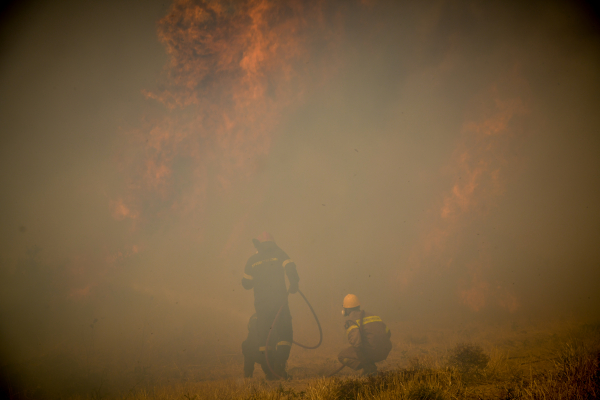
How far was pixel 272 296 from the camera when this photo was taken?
6.20 metres

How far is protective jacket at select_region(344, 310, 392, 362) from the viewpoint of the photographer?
4.99 metres

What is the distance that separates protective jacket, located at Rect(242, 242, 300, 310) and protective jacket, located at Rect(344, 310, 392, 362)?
194 cm

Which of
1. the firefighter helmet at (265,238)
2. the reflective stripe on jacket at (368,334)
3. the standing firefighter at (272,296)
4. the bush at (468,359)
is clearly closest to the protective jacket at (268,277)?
the standing firefighter at (272,296)

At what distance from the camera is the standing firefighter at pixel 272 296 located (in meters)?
5.66

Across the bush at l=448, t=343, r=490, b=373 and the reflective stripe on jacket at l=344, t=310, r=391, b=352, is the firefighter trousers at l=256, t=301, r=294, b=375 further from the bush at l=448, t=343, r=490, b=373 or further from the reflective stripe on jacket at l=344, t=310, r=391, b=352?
the bush at l=448, t=343, r=490, b=373

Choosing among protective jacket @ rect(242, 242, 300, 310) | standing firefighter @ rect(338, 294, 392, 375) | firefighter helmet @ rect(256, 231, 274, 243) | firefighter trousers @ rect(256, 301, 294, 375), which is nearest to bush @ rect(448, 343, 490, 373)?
standing firefighter @ rect(338, 294, 392, 375)

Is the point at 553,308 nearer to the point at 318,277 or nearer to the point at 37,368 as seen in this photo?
the point at 318,277

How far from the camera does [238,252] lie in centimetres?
2623

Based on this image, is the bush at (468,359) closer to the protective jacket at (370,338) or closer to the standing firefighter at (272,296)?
the protective jacket at (370,338)

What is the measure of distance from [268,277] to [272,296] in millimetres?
523

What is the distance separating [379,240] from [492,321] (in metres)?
11.9

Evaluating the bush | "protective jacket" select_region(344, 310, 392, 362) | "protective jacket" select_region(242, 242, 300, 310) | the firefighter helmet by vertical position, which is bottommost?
the bush

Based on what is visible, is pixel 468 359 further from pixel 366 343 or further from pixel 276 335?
pixel 276 335

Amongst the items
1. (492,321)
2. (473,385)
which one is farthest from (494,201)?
(473,385)
